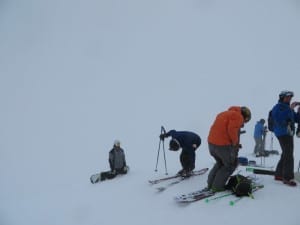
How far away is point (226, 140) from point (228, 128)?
286 mm

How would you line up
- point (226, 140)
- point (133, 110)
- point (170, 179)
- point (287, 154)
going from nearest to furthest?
1. point (226, 140)
2. point (287, 154)
3. point (170, 179)
4. point (133, 110)

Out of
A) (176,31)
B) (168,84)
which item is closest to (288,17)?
(176,31)

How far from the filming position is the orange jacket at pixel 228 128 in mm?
6941

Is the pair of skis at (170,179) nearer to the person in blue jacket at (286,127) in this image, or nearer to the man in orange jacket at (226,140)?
the man in orange jacket at (226,140)

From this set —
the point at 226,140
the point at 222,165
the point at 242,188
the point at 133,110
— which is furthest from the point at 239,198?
the point at 133,110

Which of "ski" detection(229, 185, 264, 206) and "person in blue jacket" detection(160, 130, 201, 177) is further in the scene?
"person in blue jacket" detection(160, 130, 201, 177)

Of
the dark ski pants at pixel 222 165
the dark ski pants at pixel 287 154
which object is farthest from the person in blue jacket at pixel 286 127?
the dark ski pants at pixel 222 165

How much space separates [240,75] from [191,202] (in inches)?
2679

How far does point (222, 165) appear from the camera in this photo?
7496 mm

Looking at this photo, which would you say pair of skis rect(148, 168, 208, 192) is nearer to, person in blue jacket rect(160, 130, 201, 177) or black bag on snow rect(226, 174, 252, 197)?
person in blue jacket rect(160, 130, 201, 177)

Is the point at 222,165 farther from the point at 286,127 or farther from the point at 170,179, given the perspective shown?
the point at 170,179

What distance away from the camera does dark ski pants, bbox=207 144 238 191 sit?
284 inches

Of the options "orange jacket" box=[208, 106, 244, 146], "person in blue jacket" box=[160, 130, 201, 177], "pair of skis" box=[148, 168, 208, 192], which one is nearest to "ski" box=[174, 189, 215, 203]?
"orange jacket" box=[208, 106, 244, 146]

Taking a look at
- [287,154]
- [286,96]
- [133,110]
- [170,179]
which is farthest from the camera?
[133,110]
